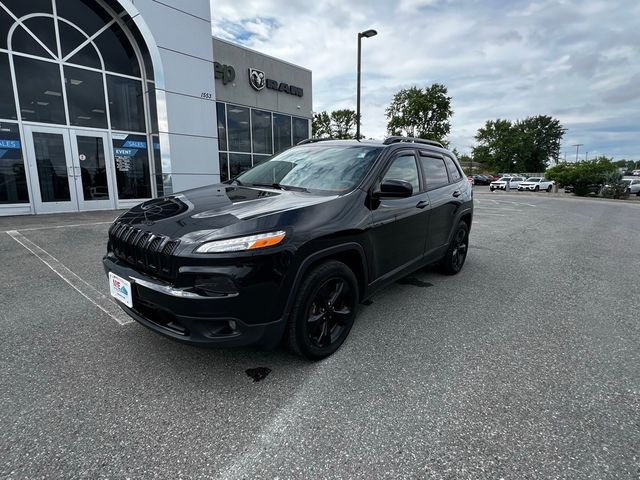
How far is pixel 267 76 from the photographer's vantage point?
15.6 meters

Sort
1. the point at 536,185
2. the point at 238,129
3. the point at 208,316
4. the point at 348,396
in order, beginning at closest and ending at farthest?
the point at 208,316, the point at 348,396, the point at 238,129, the point at 536,185

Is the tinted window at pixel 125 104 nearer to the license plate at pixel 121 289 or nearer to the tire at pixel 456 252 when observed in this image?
the license plate at pixel 121 289

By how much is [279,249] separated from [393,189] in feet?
4.14

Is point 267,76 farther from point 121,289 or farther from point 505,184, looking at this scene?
point 505,184

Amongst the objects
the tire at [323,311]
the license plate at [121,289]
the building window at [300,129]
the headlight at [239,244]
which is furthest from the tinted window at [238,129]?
the headlight at [239,244]

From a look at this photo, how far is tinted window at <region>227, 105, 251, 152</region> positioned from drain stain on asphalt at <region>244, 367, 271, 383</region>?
43.5 feet

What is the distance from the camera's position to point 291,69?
54.9 feet

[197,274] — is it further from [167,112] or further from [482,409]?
[167,112]

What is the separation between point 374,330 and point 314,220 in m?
1.35

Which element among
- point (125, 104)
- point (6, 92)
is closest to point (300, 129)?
point (125, 104)

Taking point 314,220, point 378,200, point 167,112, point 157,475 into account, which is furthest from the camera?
point 167,112

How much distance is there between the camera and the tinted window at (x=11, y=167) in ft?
30.2

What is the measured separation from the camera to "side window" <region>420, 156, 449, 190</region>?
405cm

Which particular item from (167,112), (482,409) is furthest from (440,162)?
(167,112)
